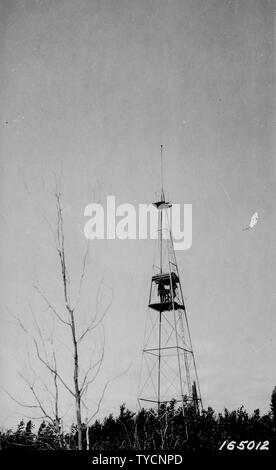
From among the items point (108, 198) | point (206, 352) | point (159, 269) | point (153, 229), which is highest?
point (159, 269)

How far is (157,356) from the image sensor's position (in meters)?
16.6

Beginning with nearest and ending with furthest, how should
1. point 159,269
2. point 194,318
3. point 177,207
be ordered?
point 177,207 < point 194,318 < point 159,269

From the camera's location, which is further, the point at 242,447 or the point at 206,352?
the point at 206,352

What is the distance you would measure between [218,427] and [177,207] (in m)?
13.2

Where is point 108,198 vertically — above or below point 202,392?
above

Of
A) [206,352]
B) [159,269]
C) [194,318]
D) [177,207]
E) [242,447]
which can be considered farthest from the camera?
[159,269]

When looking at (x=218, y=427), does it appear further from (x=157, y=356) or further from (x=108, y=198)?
(x=108, y=198)

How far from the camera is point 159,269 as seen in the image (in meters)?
18.0

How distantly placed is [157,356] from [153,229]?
35.0ft
